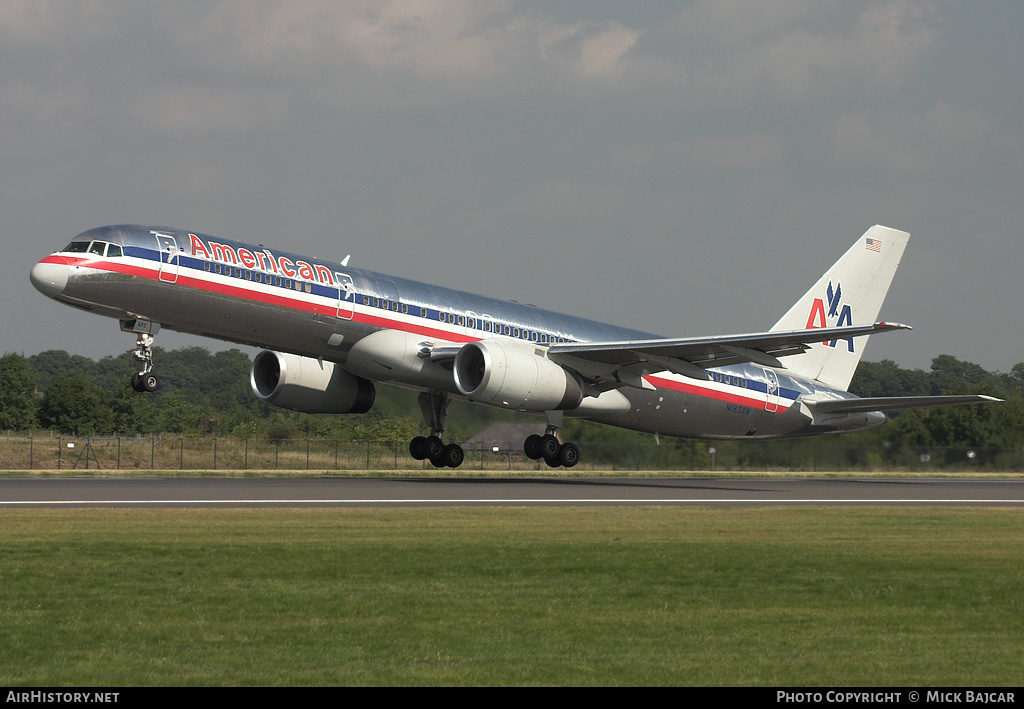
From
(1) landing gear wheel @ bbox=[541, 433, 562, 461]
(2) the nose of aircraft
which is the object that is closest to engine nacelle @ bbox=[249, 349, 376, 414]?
(1) landing gear wheel @ bbox=[541, 433, 562, 461]

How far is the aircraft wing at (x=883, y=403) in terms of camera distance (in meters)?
37.3

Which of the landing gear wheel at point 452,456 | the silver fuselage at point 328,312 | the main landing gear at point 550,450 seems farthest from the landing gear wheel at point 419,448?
the silver fuselage at point 328,312

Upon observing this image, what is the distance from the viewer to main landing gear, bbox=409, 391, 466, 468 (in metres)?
36.7

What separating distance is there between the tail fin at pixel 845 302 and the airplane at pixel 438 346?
0.39 feet

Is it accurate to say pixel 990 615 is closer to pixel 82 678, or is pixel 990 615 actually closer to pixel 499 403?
pixel 82 678

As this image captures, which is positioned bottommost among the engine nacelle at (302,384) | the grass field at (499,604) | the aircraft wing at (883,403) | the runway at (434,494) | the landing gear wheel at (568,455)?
the grass field at (499,604)

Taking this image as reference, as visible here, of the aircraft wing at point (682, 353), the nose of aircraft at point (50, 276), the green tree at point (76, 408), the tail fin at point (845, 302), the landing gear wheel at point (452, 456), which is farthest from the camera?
the green tree at point (76, 408)

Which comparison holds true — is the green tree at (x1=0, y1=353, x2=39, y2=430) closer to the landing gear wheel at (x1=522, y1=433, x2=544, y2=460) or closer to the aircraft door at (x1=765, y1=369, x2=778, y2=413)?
the landing gear wheel at (x1=522, y1=433, x2=544, y2=460)

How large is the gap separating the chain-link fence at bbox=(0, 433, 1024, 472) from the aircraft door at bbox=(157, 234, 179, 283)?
58.7 feet

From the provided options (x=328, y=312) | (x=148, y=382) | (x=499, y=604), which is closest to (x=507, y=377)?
(x=328, y=312)

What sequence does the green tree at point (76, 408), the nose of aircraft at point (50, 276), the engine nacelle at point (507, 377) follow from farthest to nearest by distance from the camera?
the green tree at point (76, 408) < the engine nacelle at point (507, 377) < the nose of aircraft at point (50, 276)

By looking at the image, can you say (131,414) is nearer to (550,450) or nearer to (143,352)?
(550,450)

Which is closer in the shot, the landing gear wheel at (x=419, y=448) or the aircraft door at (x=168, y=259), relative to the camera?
the aircraft door at (x=168, y=259)

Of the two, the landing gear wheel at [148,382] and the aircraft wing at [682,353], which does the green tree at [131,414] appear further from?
the landing gear wheel at [148,382]
